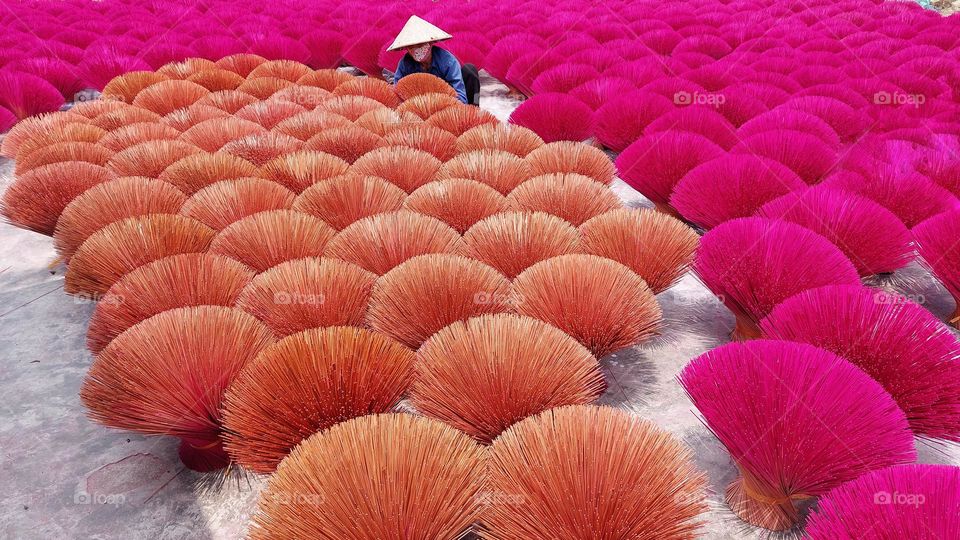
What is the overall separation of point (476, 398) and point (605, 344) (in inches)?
11.0

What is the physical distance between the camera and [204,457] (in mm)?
836

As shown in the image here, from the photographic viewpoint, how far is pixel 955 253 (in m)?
1.10

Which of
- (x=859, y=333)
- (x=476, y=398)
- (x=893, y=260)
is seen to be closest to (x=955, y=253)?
(x=893, y=260)

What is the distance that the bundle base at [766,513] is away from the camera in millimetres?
737

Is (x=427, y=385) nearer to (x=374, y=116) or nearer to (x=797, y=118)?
(x=374, y=116)

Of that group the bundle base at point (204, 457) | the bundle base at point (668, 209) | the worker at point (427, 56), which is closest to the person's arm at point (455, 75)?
the worker at point (427, 56)

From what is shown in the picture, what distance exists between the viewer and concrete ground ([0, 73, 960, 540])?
0.76m

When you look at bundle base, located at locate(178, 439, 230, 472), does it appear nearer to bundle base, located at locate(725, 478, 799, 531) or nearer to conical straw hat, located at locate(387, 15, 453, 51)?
bundle base, located at locate(725, 478, 799, 531)

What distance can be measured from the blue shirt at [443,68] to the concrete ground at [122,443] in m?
1.44

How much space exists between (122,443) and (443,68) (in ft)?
6.30

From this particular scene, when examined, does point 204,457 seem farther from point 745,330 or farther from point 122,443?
point 745,330

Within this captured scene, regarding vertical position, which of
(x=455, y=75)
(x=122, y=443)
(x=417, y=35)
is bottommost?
(x=122, y=443)

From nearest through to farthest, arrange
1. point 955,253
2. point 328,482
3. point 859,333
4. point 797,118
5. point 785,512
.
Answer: point 328,482
point 785,512
point 859,333
point 955,253
point 797,118

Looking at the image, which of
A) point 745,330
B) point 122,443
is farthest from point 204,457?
point 745,330
